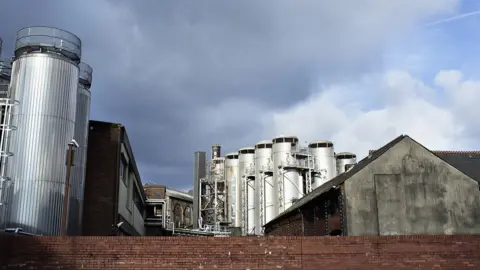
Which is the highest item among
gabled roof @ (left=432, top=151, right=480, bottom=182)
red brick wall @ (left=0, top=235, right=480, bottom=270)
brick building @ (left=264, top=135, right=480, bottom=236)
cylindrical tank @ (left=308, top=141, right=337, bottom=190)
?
cylindrical tank @ (left=308, top=141, right=337, bottom=190)

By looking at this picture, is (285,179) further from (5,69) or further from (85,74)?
(5,69)

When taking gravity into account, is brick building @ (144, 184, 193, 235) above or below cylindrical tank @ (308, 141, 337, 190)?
below

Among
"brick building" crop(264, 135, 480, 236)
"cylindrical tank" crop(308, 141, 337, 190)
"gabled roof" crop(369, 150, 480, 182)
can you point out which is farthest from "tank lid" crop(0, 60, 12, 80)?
"cylindrical tank" crop(308, 141, 337, 190)

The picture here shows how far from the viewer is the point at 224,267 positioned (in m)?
15.3

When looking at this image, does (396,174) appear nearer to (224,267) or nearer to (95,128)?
(224,267)

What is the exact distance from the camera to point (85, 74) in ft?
75.2

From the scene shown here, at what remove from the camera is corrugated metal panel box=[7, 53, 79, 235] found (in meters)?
16.8

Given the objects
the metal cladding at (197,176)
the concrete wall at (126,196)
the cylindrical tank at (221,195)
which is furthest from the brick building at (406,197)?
the metal cladding at (197,176)

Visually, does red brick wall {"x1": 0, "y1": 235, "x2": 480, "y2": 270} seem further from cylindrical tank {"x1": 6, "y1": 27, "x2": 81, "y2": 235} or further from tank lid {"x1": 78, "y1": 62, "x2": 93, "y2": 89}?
tank lid {"x1": 78, "y1": 62, "x2": 93, "y2": 89}

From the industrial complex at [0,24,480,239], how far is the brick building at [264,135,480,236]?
0.05 meters

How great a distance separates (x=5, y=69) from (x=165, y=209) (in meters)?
36.0

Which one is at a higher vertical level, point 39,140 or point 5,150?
point 39,140

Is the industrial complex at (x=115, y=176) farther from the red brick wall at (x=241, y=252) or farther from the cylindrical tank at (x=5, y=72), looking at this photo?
the red brick wall at (x=241, y=252)

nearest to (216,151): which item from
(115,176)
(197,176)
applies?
(197,176)
